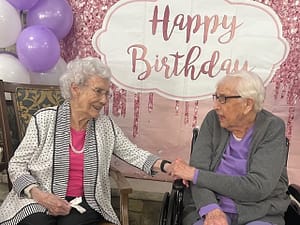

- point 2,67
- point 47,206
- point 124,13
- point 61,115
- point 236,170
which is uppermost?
point 124,13

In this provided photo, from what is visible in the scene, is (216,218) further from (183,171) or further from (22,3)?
(22,3)

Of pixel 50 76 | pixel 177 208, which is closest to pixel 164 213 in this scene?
pixel 177 208

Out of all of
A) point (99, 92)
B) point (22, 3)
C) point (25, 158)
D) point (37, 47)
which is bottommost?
point (25, 158)

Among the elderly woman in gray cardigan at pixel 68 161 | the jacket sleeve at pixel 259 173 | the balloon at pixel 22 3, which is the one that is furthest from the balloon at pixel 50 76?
the jacket sleeve at pixel 259 173

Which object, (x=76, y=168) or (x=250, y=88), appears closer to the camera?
(x=250, y=88)

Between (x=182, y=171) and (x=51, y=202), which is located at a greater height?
(x=182, y=171)

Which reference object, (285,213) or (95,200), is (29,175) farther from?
(285,213)

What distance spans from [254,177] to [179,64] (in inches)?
39.2

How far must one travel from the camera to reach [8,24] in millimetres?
2348

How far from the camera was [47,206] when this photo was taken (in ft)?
6.43

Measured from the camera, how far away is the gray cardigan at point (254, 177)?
1.89 meters

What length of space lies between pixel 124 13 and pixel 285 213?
1482 millimetres

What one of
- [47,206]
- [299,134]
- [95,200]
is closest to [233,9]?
[299,134]

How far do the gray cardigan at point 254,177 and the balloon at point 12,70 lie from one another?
43.9 inches
